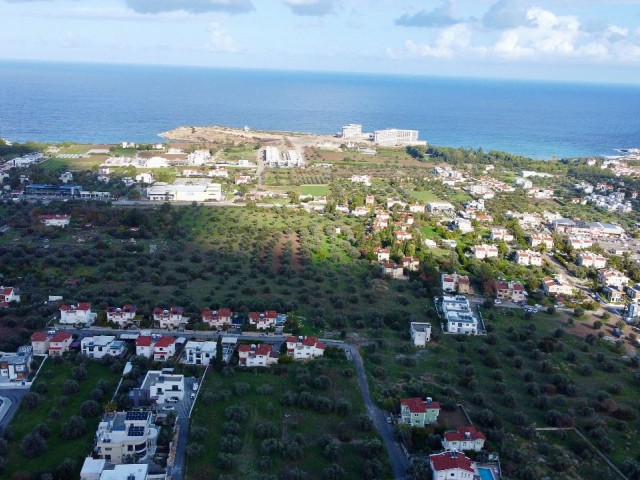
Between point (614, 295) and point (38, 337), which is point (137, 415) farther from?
point (614, 295)

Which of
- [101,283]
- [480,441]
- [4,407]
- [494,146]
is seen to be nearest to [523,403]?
[480,441]

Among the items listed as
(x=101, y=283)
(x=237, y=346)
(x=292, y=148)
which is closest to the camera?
(x=237, y=346)

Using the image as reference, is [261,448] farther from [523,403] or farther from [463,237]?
[463,237]

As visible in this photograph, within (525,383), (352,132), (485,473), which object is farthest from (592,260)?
(352,132)

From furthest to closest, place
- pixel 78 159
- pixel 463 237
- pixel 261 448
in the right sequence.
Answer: pixel 78 159
pixel 463 237
pixel 261 448

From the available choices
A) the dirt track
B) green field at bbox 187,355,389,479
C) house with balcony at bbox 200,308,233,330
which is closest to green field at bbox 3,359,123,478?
green field at bbox 187,355,389,479

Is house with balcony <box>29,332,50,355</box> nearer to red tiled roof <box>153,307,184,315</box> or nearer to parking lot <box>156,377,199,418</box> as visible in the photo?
red tiled roof <box>153,307,184,315</box>

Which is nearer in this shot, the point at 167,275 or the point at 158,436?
the point at 158,436
